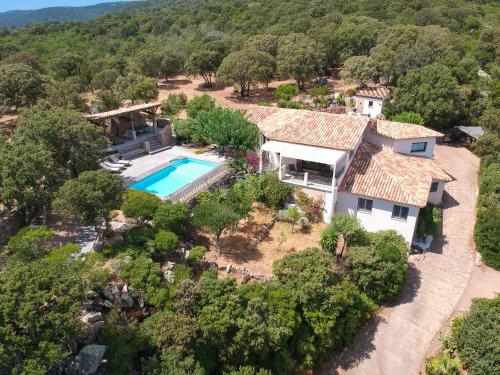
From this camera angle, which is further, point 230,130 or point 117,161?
point 117,161

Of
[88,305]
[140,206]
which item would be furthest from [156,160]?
[88,305]

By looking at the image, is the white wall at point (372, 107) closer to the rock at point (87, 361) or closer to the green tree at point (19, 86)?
the green tree at point (19, 86)

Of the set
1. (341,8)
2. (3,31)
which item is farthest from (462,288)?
(3,31)

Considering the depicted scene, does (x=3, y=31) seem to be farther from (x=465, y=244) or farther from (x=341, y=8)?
(x=465, y=244)

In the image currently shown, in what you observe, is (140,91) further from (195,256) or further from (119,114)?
(195,256)

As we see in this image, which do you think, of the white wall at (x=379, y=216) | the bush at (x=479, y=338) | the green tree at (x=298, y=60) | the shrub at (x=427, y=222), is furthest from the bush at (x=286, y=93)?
the bush at (x=479, y=338)

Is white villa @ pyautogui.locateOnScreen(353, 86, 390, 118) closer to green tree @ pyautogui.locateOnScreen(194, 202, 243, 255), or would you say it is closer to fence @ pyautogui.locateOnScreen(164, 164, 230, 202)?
fence @ pyautogui.locateOnScreen(164, 164, 230, 202)

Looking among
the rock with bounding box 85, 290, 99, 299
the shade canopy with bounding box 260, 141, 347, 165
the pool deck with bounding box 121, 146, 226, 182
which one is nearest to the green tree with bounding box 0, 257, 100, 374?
the rock with bounding box 85, 290, 99, 299
